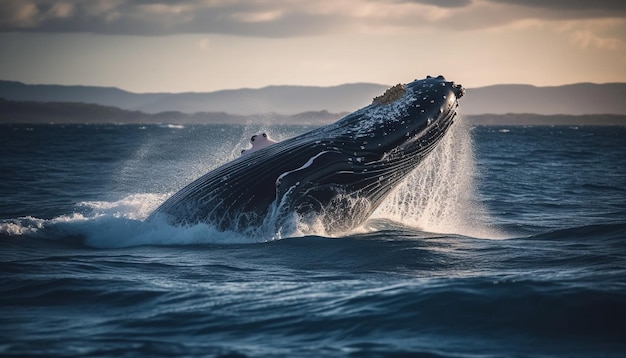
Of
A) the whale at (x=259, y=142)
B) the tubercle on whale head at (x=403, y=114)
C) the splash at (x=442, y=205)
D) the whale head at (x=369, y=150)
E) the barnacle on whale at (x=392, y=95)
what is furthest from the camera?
the splash at (x=442, y=205)

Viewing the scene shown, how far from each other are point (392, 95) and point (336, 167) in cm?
143

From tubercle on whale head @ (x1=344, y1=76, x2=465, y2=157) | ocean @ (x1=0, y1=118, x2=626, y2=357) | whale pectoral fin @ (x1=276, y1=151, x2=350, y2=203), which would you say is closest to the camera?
ocean @ (x1=0, y1=118, x2=626, y2=357)

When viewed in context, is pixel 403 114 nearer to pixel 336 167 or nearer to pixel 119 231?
pixel 336 167

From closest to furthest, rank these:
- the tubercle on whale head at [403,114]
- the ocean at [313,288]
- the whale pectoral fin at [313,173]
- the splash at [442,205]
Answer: the ocean at [313,288] → the whale pectoral fin at [313,173] → the tubercle on whale head at [403,114] → the splash at [442,205]

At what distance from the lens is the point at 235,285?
8578 mm

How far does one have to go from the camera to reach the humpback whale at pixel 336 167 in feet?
34.7

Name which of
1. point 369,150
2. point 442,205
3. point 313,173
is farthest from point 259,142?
point 442,205

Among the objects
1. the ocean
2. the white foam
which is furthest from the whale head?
the white foam

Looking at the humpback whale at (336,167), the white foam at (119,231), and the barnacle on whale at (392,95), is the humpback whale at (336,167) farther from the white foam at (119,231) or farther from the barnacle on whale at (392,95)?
the white foam at (119,231)

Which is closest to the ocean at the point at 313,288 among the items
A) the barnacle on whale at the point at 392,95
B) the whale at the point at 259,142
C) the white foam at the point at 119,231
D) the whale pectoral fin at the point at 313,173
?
the white foam at the point at 119,231

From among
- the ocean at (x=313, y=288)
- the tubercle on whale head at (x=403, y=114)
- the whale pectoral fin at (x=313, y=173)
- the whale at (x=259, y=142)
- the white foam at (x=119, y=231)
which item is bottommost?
the ocean at (x=313, y=288)

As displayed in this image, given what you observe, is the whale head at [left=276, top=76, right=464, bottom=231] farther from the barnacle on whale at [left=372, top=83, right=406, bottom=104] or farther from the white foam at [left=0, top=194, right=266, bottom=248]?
the white foam at [left=0, top=194, right=266, bottom=248]

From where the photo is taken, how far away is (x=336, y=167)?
1053 cm

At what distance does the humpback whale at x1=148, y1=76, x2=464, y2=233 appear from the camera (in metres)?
10.6
